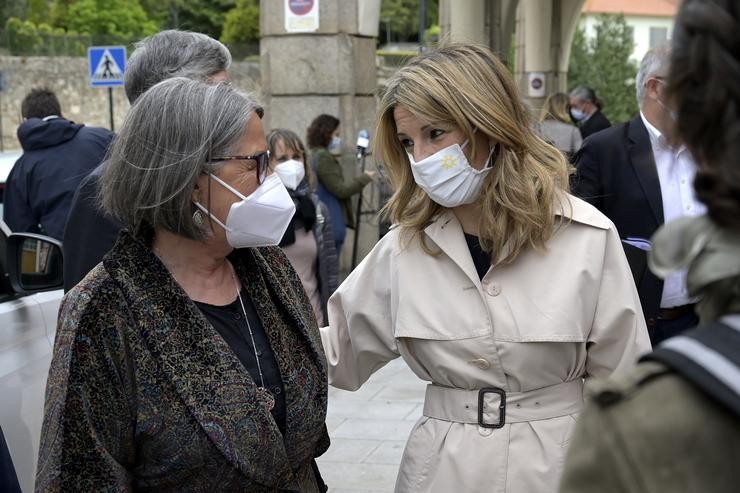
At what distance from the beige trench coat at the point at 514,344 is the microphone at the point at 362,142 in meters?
8.02

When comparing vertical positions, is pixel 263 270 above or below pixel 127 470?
above

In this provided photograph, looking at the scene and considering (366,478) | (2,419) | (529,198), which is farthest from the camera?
(366,478)

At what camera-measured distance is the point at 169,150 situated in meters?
2.39

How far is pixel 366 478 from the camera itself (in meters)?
5.63

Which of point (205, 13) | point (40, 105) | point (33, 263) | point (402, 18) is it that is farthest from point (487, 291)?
point (402, 18)

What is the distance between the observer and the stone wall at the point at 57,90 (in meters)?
28.3

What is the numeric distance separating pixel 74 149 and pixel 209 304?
14.4ft

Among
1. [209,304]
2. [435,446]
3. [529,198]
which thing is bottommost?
[435,446]

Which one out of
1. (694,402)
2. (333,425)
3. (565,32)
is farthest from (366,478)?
(565,32)

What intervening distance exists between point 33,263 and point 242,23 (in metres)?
49.4

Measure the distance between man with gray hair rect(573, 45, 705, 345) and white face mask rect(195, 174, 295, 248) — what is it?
1.54 metres

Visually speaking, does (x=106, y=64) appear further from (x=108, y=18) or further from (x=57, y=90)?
(x=108, y=18)

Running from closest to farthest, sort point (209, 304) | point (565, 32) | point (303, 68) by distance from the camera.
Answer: point (209, 304), point (303, 68), point (565, 32)

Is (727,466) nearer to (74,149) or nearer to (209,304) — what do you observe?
(209,304)
